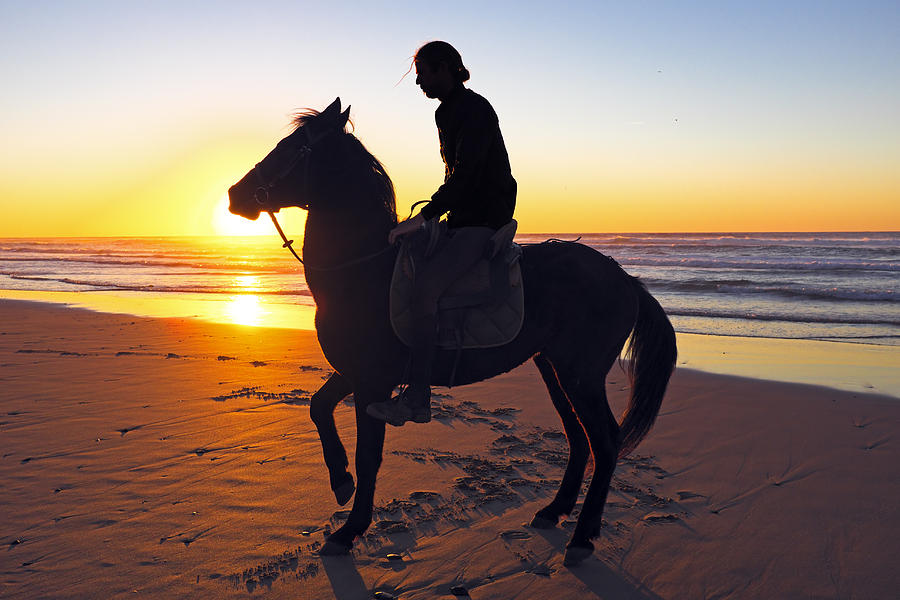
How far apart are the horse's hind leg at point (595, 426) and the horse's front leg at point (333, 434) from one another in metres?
1.52

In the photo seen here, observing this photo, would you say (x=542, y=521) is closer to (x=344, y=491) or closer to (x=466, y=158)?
(x=344, y=491)

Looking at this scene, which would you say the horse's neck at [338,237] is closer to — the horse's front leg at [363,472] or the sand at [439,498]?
the horse's front leg at [363,472]

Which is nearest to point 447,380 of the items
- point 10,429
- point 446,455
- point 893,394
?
point 446,455

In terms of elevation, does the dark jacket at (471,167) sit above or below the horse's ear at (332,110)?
below

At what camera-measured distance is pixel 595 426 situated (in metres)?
4.11

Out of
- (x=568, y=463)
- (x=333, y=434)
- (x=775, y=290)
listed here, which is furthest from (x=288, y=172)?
(x=775, y=290)

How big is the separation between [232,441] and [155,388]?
8.74 ft

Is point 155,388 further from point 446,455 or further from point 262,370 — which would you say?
point 446,455

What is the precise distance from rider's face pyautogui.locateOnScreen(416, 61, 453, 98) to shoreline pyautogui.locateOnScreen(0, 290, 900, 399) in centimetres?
728

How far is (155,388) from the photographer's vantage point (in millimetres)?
7918

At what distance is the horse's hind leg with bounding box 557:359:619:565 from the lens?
402 cm

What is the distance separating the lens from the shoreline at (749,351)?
29.8 feet

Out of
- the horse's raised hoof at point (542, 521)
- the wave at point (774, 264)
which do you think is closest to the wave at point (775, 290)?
the wave at point (774, 264)

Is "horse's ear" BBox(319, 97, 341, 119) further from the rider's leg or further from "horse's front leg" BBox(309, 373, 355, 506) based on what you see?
"horse's front leg" BBox(309, 373, 355, 506)
